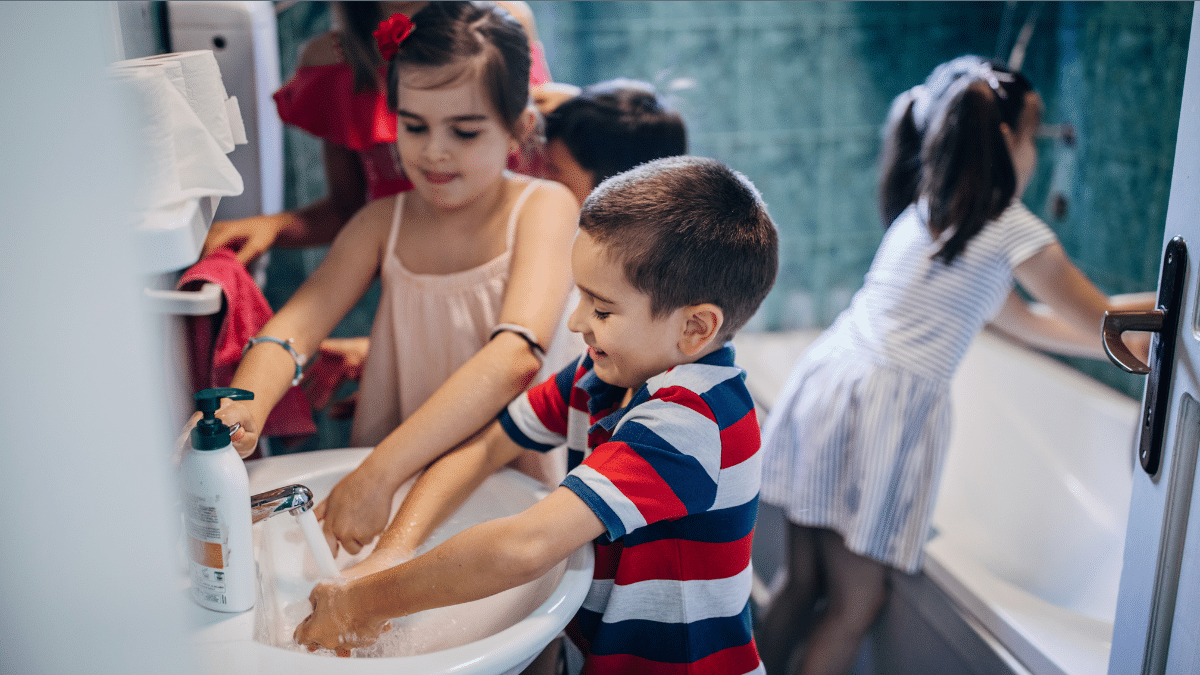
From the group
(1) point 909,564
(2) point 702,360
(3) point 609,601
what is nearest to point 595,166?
(2) point 702,360

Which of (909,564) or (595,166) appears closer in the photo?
(595,166)

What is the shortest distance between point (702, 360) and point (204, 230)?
1.34 feet

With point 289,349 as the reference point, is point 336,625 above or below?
below

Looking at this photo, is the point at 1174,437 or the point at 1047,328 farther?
the point at 1047,328

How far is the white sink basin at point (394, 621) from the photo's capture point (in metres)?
0.57

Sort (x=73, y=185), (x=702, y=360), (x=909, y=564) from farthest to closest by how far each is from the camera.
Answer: (x=909, y=564), (x=702, y=360), (x=73, y=185)

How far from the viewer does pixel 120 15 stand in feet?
1.61

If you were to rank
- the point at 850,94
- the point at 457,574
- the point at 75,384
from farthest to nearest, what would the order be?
the point at 850,94, the point at 457,574, the point at 75,384

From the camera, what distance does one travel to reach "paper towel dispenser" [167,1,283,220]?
3.04 feet

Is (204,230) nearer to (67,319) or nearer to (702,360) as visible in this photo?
(67,319)

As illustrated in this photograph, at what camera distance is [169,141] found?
54 cm

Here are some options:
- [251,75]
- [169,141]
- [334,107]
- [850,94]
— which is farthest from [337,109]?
[850,94]

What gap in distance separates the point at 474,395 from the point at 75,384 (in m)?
0.48

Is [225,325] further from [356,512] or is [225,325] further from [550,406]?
[550,406]
